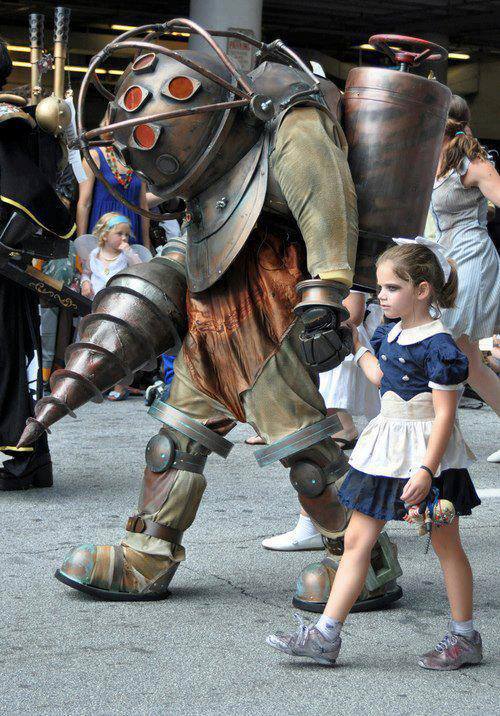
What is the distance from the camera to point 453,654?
10.2 feet

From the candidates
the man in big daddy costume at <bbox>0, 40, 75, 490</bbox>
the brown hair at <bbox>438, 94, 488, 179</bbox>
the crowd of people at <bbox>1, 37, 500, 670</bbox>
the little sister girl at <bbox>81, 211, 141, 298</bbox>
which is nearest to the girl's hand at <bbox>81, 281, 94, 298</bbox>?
the little sister girl at <bbox>81, 211, 141, 298</bbox>

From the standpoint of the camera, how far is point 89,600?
3.64m

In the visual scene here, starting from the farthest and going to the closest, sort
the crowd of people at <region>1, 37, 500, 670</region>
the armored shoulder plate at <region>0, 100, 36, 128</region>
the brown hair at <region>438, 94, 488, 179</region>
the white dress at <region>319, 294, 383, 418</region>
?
the white dress at <region>319, 294, 383, 418</region> → the brown hair at <region>438, 94, 488, 179</region> → the armored shoulder plate at <region>0, 100, 36, 128</region> → the crowd of people at <region>1, 37, 500, 670</region>

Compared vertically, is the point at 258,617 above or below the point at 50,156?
below

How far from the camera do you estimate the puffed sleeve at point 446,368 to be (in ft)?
9.81

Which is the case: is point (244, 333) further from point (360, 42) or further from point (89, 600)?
point (360, 42)

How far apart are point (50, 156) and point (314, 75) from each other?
1.71 m

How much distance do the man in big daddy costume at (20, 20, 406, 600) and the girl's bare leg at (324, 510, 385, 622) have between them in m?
0.42

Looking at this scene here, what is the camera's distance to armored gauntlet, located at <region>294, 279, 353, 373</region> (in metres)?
3.17

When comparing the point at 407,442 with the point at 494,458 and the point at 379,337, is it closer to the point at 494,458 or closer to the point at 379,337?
the point at 379,337

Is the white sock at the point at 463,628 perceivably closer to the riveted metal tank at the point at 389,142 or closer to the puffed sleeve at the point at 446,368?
the puffed sleeve at the point at 446,368

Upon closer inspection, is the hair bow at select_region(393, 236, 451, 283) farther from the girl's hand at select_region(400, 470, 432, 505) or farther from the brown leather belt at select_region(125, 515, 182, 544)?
the brown leather belt at select_region(125, 515, 182, 544)

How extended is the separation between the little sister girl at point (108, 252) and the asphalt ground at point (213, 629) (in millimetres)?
2837

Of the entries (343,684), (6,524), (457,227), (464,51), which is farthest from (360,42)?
(343,684)
